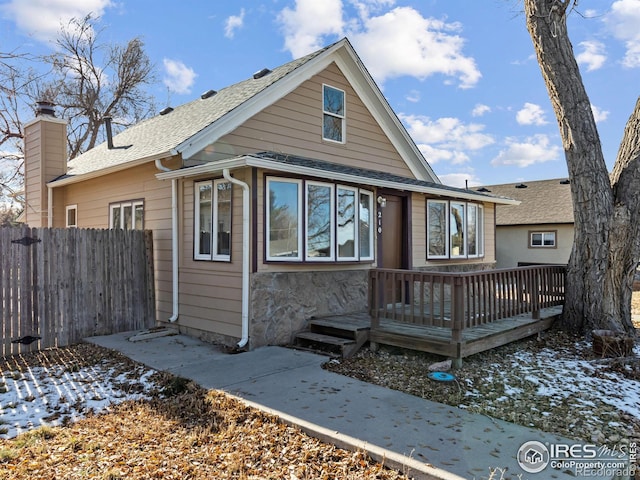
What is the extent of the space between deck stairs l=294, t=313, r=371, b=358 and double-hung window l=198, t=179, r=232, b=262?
181 cm

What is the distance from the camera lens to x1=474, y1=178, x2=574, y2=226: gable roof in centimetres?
2066

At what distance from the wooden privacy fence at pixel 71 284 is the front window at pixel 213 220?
144 cm

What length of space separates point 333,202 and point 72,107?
20403 mm

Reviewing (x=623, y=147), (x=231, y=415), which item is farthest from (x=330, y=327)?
(x=623, y=147)

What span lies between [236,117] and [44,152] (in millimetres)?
6554

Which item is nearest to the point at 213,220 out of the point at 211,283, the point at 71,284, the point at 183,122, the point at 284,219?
the point at 211,283

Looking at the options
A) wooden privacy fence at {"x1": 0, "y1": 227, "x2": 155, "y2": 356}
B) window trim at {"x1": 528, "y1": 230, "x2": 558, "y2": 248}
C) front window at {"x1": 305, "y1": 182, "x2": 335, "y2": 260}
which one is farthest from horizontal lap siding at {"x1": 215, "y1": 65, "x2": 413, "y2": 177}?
window trim at {"x1": 528, "y1": 230, "x2": 558, "y2": 248}

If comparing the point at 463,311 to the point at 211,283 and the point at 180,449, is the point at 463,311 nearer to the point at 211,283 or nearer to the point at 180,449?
the point at 180,449

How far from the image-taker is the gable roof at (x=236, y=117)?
7703 mm

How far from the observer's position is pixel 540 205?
→ 2209 cm

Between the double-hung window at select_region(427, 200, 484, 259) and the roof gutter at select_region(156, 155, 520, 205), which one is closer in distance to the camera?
the roof gutter at select_region(156, 155, 520, 205)

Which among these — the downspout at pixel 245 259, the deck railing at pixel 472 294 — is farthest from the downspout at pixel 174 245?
the deck railing at pixel 472 294

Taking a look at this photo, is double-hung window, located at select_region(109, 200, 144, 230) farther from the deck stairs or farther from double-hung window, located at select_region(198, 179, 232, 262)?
the deck stairs

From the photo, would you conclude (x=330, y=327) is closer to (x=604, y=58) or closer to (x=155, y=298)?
(x=155, y=298)
